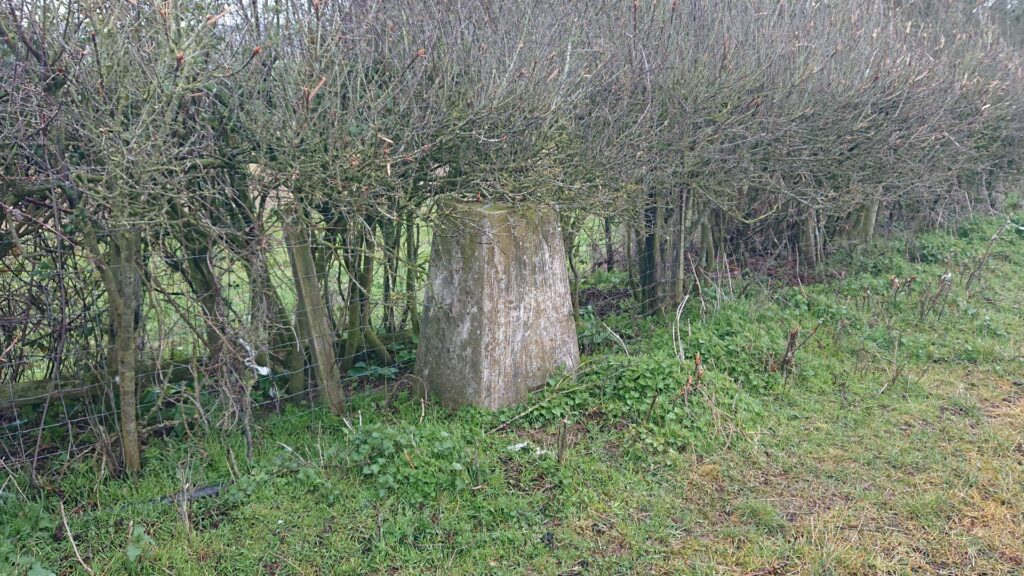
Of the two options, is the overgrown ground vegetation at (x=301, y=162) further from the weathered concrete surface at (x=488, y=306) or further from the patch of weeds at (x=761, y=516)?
the patch of weeds at (x=761, y=516)

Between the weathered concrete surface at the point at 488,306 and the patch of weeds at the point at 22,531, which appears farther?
the weathered concrete surface at the point at 488,306

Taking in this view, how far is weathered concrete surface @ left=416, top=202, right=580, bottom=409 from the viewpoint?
464cm

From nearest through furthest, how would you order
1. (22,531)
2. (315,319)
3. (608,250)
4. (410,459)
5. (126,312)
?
(22,531) < (126,312) < (410,459) < (315,319) < (608,250)

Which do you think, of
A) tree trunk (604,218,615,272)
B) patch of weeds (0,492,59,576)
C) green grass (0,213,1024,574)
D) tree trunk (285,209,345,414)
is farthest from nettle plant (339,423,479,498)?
tree trunk (604,218,615,272)

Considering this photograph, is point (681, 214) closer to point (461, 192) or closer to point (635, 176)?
point (635, 176)

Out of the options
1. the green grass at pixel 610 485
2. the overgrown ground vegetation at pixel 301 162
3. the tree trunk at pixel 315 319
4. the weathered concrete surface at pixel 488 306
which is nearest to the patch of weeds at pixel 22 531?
the green grass at pixel 610 485

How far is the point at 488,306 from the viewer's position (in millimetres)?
4648

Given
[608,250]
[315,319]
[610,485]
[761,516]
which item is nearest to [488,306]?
[315,319]

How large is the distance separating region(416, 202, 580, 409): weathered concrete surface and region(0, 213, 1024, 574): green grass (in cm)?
19

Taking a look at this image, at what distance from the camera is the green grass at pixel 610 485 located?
337 centimetres

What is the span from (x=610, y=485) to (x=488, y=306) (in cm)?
136

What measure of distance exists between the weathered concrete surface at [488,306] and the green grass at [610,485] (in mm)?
190

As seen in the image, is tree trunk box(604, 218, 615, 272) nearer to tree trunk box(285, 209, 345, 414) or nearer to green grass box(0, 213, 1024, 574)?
green grass box(0, 213, 1024, 574)

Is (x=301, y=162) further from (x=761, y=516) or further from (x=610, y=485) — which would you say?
(x=761, y=516)
